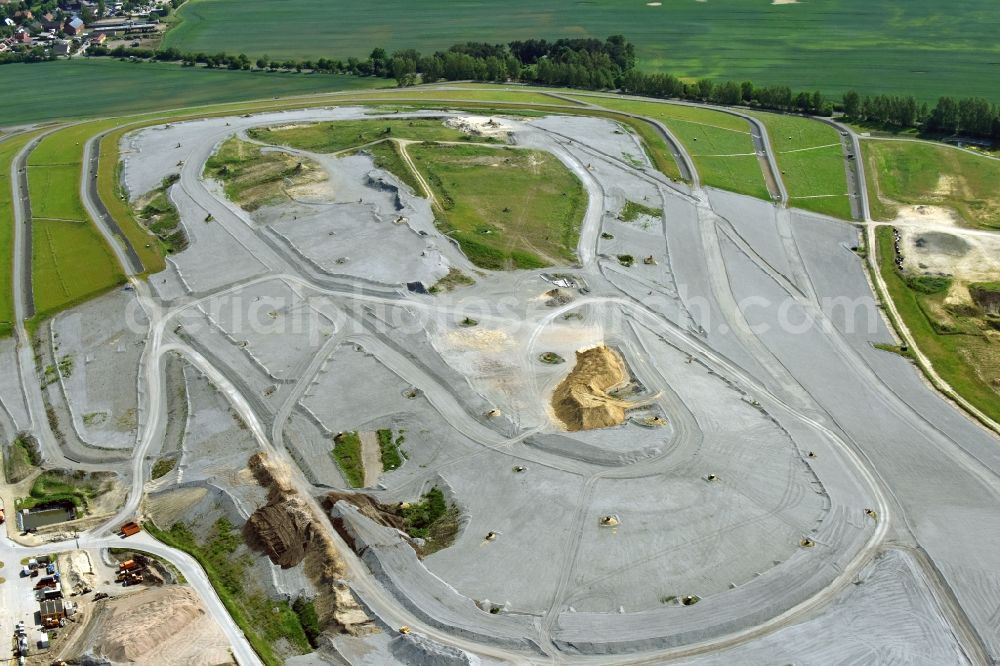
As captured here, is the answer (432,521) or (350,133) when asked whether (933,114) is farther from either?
(432,521)

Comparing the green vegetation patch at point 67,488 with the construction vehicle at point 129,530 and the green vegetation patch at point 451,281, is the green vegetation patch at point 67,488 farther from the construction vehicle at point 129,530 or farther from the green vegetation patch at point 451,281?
the green vegetation patch at point 451,281

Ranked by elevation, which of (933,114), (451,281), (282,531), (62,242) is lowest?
(282,531)

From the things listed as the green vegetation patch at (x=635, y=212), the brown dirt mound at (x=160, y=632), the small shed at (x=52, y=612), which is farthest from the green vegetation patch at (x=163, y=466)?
the green vegetation patch at (x=635, y=212)

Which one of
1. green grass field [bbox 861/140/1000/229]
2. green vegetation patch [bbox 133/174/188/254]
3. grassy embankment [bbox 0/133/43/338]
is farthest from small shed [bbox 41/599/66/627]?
green grass field [bbox 861/140/1000/229]

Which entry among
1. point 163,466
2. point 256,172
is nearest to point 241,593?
point 163,466

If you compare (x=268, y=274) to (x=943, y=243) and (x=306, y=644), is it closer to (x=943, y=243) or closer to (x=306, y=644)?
(x=306, y=644)

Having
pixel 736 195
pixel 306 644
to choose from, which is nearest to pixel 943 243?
pixel 736 195

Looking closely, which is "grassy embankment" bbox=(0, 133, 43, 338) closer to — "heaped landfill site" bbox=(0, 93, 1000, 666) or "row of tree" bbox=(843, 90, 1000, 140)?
"heaped landfill site" bbox=(0, 93, 1000, 666)
